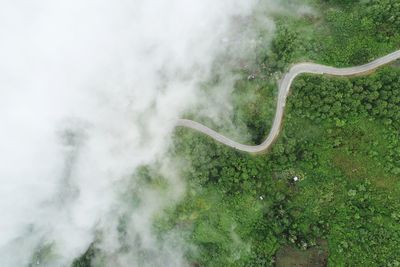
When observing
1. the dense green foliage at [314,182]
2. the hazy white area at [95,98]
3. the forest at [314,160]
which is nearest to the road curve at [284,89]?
the forest at [314,160]

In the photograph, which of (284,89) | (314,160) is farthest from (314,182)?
(284,89)

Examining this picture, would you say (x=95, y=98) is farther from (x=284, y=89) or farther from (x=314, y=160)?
(x=314, y=160)

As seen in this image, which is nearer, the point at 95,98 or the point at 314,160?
the point at 314,160

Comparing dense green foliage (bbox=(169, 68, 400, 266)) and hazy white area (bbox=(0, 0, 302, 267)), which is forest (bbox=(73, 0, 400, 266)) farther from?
hazy white area (bbox=(0, 0, 302, 267))

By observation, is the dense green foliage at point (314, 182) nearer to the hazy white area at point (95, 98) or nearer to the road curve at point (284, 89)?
the road curve at point (284, 89)

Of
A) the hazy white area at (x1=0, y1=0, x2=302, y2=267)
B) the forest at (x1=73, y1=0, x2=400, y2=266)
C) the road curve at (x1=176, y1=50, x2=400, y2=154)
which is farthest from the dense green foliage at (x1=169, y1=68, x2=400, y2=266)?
the hazy white area at (x1=0, y1=0, x2=302, y2=267)

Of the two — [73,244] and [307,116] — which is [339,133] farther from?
[73,244]
